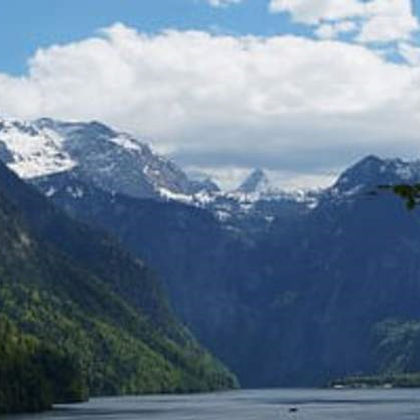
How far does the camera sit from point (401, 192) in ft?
108
